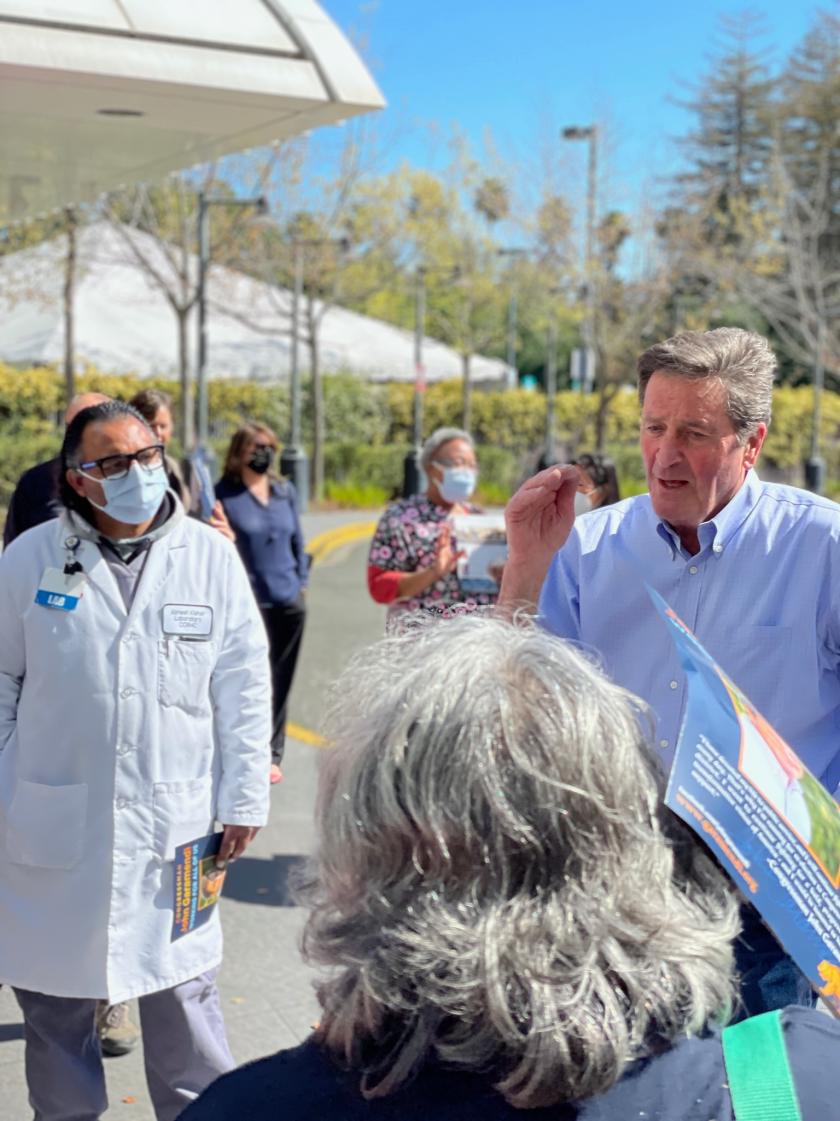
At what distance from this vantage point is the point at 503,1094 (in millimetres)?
1293

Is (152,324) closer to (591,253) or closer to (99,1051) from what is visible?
(591,253)

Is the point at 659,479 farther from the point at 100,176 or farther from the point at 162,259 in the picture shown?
the point at 162,259

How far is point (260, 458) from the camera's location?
7090mm

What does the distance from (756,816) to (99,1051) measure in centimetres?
237

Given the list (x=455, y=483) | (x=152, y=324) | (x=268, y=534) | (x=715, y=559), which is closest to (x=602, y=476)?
(x=455, y=483)

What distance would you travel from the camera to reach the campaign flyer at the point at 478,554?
571 cm

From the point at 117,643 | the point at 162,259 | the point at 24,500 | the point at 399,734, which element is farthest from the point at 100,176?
the point at 162,259

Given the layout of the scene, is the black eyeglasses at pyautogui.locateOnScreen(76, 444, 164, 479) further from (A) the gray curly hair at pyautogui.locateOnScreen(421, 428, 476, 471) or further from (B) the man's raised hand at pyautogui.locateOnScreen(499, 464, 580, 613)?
(A) the gray curly hair at pyautogui.locateOnScreen(421, 428, 476, 471)

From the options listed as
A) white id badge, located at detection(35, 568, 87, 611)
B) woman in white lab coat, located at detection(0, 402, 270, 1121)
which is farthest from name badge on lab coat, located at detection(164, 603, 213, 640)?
white id badge, located at detection(35, 568, 87, 611)

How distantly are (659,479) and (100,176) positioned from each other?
631cm

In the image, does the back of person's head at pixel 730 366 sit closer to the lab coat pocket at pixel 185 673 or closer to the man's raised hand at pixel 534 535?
the man's raised hand at pixel 534 535

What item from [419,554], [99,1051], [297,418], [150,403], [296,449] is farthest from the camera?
[297,418]

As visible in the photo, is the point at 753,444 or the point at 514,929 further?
the point at 753,444

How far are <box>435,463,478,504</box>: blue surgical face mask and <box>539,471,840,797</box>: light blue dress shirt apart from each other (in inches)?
123
